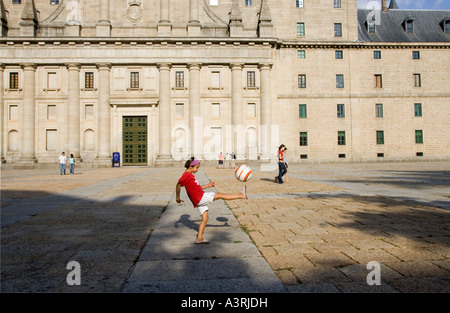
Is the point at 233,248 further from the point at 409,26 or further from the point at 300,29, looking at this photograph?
the point at 409,26

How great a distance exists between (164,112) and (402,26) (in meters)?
33.7

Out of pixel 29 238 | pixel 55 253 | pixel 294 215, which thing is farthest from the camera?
pixel 294 215

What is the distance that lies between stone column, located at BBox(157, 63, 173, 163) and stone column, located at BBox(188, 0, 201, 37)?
15.6 ft

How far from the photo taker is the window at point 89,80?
33.9 m

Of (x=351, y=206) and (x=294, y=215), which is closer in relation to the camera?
(x=294, y=215)

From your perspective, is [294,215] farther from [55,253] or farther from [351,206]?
[55,253]

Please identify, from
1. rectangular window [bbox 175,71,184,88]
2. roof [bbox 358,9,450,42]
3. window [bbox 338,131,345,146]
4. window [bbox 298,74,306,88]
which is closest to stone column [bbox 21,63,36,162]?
rectangular window [bbox 175,71,184,88]

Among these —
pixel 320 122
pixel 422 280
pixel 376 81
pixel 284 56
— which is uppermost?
pixel 284 56

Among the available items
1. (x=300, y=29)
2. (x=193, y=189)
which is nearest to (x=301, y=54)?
(x=300, y=29)

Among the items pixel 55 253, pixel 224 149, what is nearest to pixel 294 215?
pixel 55 253

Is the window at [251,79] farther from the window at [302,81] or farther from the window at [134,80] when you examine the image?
the window at [134,80]

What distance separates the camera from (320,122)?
3700 cm

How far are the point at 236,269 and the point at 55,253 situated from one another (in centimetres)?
247

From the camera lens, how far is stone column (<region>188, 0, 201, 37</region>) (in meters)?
34.3
